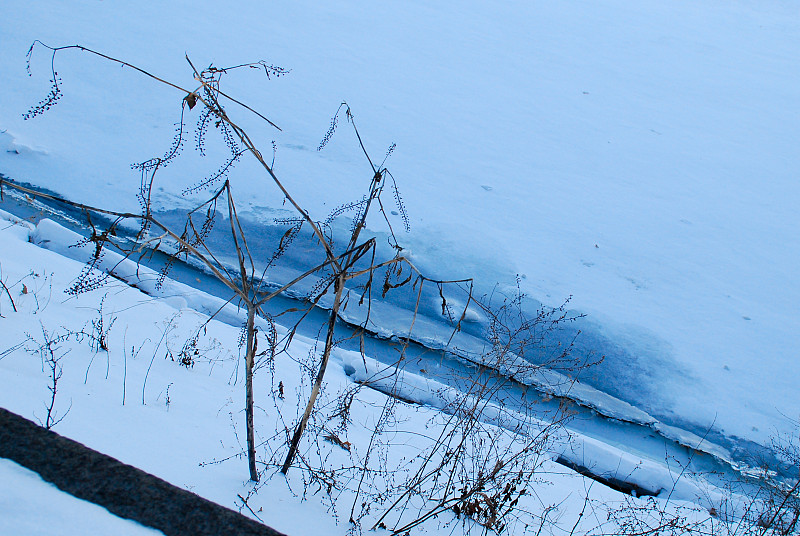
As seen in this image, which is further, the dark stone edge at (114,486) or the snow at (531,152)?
the snow at (531,152)

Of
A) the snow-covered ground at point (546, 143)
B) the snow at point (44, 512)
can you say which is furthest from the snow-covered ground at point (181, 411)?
the snow-covered ground at point (546, 143)

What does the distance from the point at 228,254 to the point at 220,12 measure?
14.6 feet

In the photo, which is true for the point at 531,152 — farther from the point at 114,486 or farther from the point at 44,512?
the point at 44,512

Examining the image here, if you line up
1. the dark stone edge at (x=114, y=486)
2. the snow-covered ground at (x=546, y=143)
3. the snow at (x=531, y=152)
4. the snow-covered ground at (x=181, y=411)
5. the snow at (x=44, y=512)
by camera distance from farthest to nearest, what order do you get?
the snow-covered ground at (x=546, y=143), the snow at (x=531, y=152), the snow-covered ground at (x=181, y=411), the dark stone edge at (x=114, y=486), the snow at (x=44, y=512)

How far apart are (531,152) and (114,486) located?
479 cm

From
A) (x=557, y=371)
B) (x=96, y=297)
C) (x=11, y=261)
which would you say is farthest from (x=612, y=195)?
(x=11, y=261)

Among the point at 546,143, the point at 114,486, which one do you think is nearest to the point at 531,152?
the point at 546,143

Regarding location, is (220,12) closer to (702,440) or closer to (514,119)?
(514,119)

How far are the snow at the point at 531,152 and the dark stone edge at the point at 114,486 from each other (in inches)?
22.8

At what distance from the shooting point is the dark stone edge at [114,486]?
33.2 inches

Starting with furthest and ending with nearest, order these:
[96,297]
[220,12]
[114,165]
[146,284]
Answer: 1. [220,12]
2. [114,165]
3. [146,284]
4. [96,297]

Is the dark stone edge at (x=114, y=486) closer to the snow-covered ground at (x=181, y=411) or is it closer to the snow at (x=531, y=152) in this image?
the snow-covered ground at (x=181, y=411)

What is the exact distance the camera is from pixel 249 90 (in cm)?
537

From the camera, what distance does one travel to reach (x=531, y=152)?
5.12 meters
